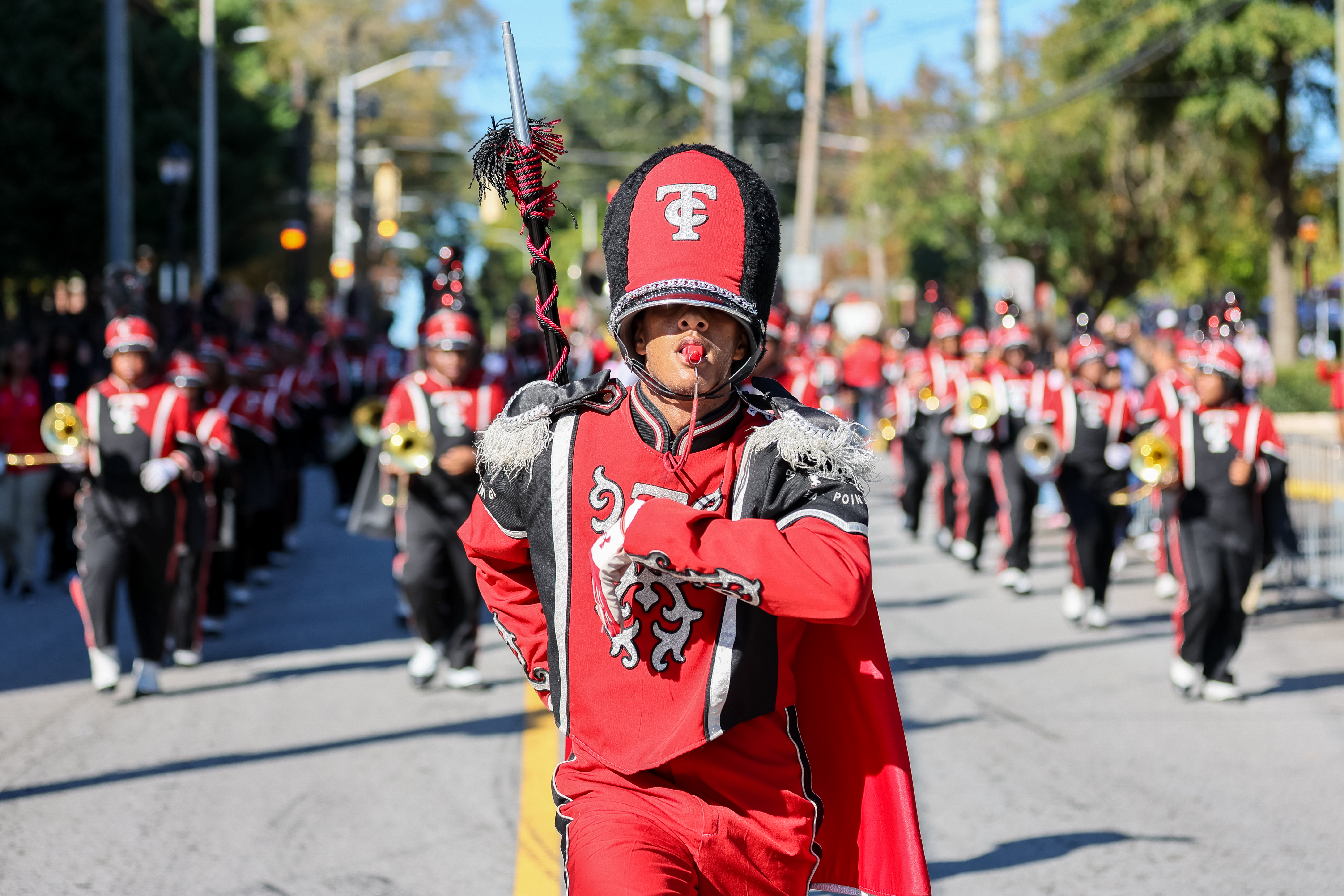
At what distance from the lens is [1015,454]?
1391cm

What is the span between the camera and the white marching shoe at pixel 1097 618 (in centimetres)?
1170

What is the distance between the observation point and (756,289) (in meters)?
3.30

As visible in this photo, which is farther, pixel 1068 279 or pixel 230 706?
pixel 1068 279

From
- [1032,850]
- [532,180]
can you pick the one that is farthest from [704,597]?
[1032,850]

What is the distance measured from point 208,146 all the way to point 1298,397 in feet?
63.8

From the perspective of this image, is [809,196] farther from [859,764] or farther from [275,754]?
[859,764]

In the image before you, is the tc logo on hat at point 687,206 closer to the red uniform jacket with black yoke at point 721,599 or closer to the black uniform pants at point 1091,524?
the red uniform jacket with black yoke at point 721,599

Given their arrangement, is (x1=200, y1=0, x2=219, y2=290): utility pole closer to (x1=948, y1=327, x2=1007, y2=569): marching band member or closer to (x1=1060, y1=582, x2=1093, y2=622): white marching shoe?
(x1=948, y1=327, x2=1007, y2=569): marching band member

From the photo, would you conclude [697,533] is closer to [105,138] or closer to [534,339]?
[534,339]

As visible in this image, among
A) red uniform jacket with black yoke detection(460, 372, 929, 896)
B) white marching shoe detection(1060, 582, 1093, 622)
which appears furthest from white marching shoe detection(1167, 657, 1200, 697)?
red uniform jacket with black yoke detection(460, 372, 929, 896)

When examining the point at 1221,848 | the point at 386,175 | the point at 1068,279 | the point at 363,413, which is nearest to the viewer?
the point at 1221,848

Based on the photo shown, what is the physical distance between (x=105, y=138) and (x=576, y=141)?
36.7m

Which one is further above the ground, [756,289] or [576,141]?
[576,141]

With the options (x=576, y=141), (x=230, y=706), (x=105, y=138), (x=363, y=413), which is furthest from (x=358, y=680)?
(x=576, y=141)
